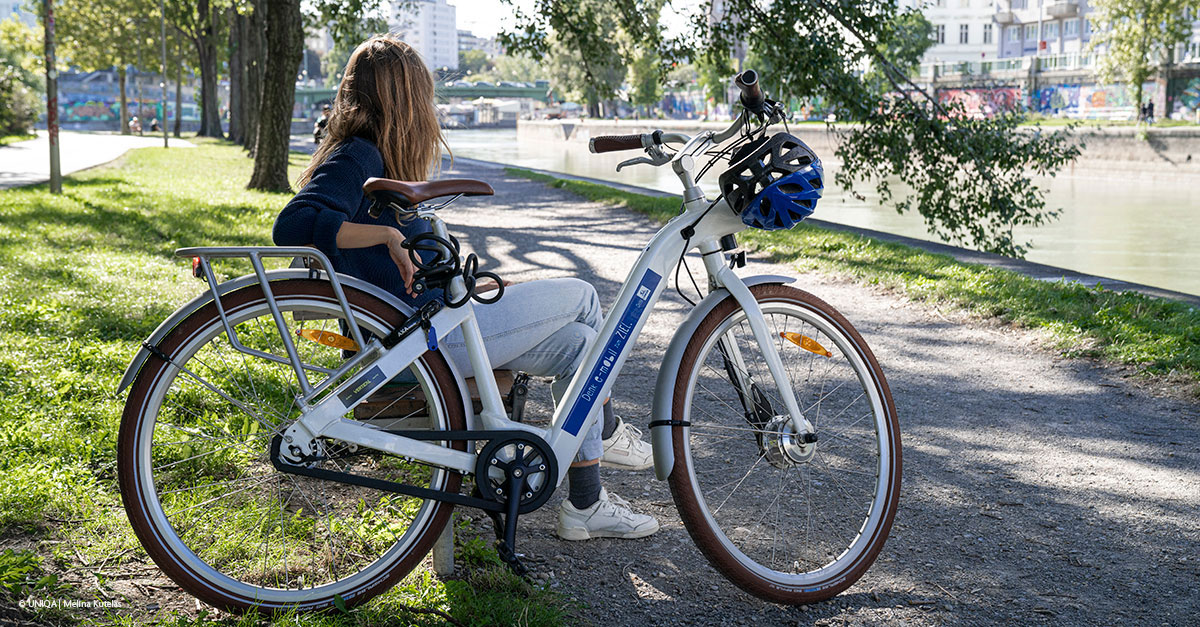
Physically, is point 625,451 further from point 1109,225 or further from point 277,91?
point 1109,225

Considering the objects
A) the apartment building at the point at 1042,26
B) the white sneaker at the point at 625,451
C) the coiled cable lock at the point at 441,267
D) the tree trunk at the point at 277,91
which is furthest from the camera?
the apartment building at the point at 1042,26

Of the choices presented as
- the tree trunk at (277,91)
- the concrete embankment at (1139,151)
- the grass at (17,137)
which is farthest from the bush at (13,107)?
the tree trunk at (277,91)

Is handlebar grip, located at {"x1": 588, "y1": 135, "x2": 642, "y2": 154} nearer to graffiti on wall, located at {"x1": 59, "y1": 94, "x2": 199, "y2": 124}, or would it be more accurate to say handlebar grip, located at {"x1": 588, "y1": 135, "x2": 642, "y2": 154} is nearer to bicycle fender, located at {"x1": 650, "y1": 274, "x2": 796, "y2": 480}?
bicycle fender, located at {"x1": 650, "y1": 274, "x2": 796, "y2": 480}

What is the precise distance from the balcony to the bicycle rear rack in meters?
83.0

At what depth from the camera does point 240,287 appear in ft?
7.74

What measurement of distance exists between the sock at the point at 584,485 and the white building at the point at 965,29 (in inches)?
3493

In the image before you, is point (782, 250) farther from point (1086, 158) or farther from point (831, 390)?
point (1086, 158)

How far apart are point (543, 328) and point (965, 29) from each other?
92.6 meters

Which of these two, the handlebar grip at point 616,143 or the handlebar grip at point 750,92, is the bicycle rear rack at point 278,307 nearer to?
the handlebar grip at point 616,143

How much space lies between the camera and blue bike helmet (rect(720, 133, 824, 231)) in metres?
2.53

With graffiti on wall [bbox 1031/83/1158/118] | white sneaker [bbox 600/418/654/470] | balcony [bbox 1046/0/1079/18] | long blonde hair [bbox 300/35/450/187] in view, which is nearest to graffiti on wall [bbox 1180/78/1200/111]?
graffiti on wall [bbox 1031/83/1158/118]

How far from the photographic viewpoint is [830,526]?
314cm

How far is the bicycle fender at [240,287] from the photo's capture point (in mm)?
2324

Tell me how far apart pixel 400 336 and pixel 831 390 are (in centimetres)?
144
